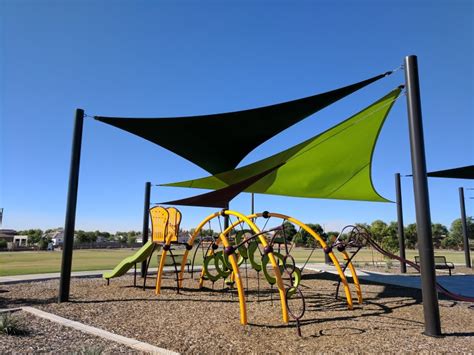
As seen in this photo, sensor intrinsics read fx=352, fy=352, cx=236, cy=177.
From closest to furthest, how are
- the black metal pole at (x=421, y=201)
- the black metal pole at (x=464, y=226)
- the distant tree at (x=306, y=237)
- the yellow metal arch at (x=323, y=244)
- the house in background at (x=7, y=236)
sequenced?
the black metal pole at (x=421, y=201)
the yellow metal arch at (x=323, y=244)
the distant tree at (x=306, y=237)
the black metal pole at (x=464, y=226)
the house in background at (x=7, y=236)

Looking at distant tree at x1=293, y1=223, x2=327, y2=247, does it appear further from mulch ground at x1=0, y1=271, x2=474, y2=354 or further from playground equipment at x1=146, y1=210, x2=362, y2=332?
mulch ground at x1=0, y1=271, x2=474, y2=354

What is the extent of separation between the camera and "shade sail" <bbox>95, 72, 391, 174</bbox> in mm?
6562

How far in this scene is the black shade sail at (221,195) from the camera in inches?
299

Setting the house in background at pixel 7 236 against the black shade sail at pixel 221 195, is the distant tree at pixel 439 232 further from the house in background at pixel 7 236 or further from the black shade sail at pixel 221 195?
the house in background at pixel 7 236

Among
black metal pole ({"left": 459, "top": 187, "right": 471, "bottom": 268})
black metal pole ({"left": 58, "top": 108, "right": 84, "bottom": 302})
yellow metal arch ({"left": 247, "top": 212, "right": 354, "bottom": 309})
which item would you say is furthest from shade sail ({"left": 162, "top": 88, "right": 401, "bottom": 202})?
black metal pole ({"left": 459, "top": 187, "right": 471, "bottom": 268})

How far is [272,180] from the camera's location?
9.71 m

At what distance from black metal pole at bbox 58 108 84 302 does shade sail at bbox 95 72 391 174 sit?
545 mm

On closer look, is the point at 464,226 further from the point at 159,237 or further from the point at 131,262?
the point at 131,262

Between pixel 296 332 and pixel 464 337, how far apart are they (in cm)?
224

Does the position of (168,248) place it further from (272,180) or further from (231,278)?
(272,180)

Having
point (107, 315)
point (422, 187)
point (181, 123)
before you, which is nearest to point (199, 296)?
point (107, 315)

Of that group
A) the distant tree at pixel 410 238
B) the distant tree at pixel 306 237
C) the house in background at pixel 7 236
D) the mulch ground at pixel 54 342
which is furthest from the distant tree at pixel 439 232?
the house in background at pixel 7 236

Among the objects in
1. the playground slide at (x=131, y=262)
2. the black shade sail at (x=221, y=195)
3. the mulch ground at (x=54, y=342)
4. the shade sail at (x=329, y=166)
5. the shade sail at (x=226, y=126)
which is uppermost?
the shade sail at (x=226, y=126)

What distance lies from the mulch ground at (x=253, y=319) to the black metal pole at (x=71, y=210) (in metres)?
0.42
